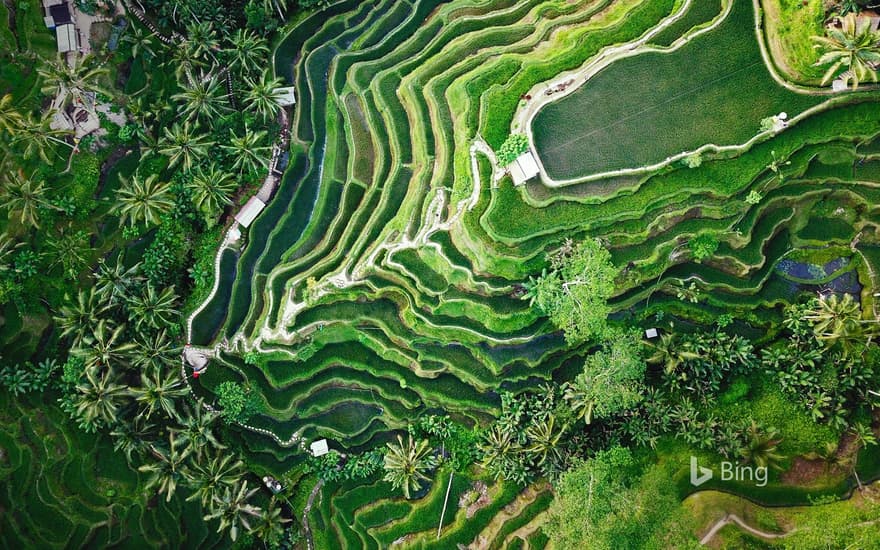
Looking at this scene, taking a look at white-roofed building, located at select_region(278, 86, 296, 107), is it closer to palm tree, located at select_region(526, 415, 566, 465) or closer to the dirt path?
palm tree, located at select_region(526, 415, 566, 465)

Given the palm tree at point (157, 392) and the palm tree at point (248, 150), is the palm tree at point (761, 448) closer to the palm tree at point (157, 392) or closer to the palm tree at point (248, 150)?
the palm tree at point (157, 392)

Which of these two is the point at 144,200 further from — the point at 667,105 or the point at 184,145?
the point at 667,105

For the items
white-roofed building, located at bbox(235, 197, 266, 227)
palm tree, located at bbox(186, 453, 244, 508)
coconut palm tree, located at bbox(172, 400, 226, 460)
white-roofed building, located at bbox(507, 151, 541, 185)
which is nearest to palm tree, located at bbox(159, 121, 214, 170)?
white-roofed building, located at bbox(235, 197, 266, 227)

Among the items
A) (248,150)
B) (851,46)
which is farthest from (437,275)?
(851,46)

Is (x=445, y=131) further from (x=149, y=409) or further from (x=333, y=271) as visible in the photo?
(x=149, y=409)

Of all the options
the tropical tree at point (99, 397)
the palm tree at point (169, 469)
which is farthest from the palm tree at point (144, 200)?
the palm tree at point (169, 469)

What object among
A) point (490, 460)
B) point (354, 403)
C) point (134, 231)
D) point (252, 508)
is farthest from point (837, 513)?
point (134, 231)
